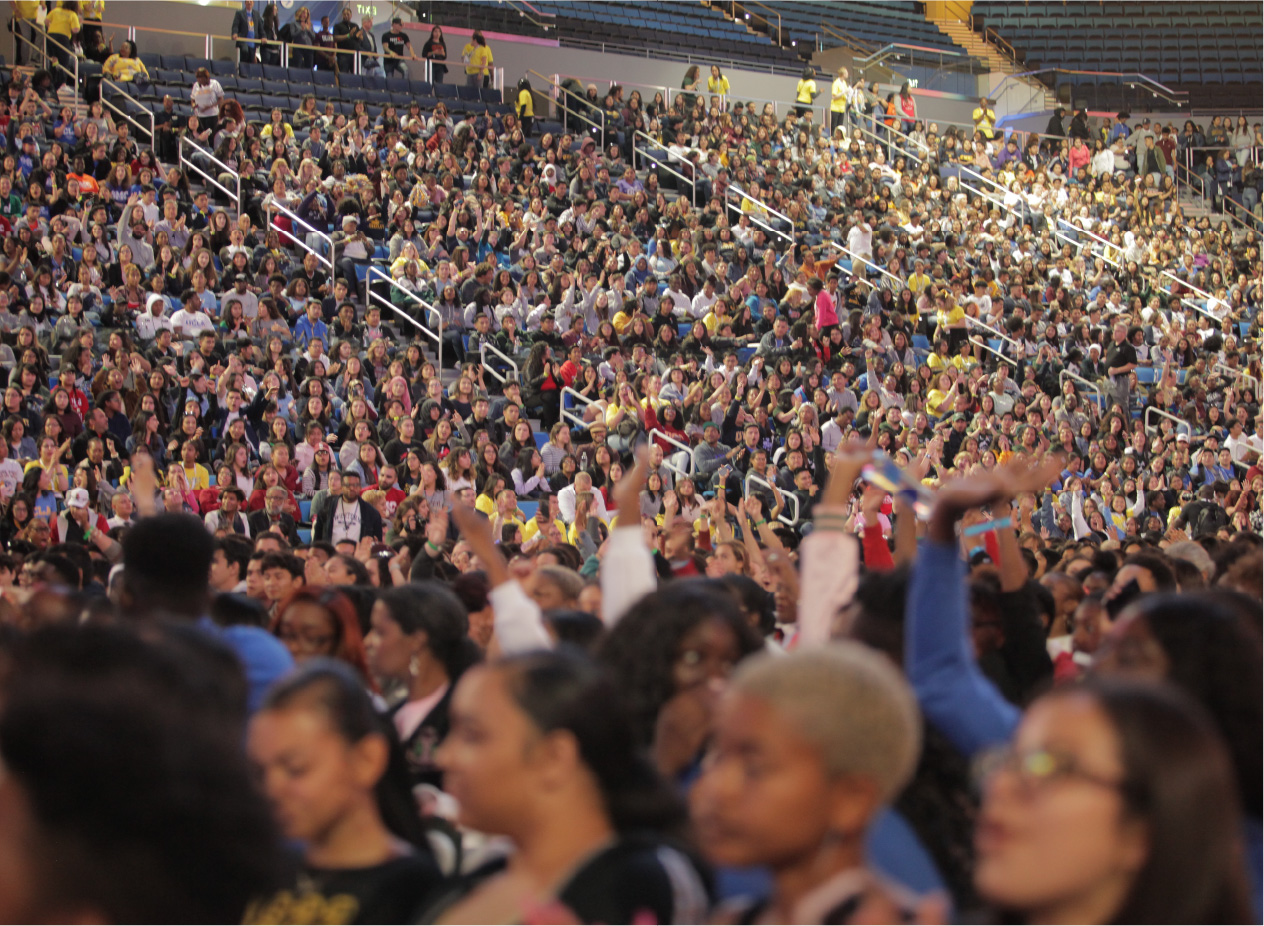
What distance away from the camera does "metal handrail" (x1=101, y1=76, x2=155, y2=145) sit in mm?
14703

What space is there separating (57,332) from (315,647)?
27.7ft

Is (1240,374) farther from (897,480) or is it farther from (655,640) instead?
(655,640)

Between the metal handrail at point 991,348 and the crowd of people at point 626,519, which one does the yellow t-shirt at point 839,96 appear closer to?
the crowd of people at point 626,519

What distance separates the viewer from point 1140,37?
28.4 m

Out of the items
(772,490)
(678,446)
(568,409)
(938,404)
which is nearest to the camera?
(772,490)

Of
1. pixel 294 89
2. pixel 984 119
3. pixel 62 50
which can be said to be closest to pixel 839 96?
pixel 984 119

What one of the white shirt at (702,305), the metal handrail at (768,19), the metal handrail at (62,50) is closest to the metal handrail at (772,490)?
the white shirt at (702,305)

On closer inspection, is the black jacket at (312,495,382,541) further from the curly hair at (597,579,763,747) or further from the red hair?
the curly hair at (597,579,763,747)

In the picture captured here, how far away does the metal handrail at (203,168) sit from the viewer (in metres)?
14.3

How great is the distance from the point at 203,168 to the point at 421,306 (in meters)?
3.29

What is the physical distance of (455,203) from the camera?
1520cm

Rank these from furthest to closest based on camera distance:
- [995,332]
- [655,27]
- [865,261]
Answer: [655,27], [865,261], [995,332]

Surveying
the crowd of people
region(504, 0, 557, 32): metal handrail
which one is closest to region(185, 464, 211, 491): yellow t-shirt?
the crowd of people

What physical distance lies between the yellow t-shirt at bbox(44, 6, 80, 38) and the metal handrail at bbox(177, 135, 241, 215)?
8.41ft
